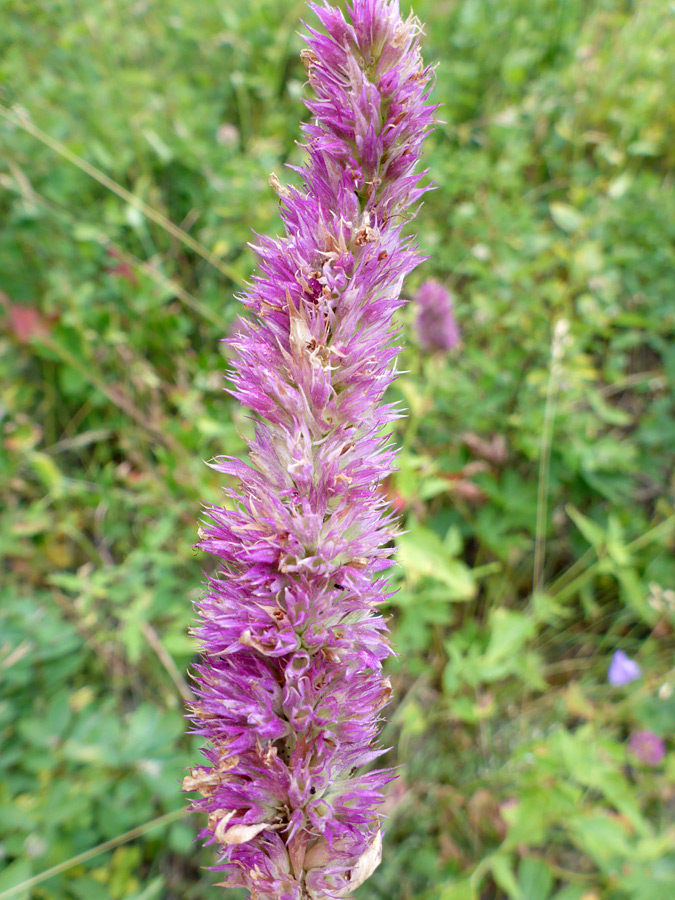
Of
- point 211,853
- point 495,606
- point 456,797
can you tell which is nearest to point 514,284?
point 495,606

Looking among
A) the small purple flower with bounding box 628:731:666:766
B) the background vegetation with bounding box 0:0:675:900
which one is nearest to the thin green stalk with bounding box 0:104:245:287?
the background vegetation with bounding box 0:0:675:900

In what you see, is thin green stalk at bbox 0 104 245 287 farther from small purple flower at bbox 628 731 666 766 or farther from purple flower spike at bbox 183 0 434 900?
small purple flower at bbox 628 731 666 766

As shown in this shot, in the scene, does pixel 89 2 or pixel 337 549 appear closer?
pixel 337 549

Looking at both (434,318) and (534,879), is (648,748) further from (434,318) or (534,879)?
(434,318)

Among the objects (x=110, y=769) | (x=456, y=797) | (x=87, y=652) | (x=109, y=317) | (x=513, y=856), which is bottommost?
(x=513, y=856)

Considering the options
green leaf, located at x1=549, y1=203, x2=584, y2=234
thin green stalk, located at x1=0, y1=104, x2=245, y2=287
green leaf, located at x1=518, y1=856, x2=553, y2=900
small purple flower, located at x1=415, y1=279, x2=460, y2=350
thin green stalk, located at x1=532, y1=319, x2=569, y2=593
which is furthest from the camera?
green leaf, located at x1=549, y1=203, x2=584, y2=234

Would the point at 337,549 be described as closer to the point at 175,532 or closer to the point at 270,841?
the point at 270,841
